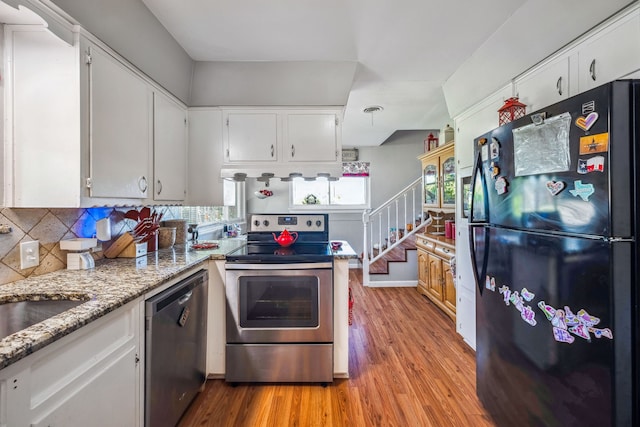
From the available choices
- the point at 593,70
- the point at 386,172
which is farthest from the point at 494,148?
the point at 386,172

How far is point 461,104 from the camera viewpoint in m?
2.53

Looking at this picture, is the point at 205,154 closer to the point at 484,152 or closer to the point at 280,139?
the point at 280,139

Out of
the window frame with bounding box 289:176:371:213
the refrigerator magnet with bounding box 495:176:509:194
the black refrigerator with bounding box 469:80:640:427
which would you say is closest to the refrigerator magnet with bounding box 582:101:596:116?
the black refrigerator with bounding box 469:80:640:427

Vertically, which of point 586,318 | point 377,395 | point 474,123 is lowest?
point 377,395

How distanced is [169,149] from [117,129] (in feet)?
1.87

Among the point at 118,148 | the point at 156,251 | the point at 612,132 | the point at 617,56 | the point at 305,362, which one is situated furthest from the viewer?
the point at 156,251

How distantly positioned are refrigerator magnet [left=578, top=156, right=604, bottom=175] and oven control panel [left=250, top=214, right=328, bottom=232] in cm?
168

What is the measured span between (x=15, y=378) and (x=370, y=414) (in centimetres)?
168

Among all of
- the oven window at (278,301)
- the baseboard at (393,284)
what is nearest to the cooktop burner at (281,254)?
the oven window at (278,301)

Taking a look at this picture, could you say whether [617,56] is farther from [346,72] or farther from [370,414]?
[370,414]

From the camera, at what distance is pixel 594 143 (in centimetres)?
100

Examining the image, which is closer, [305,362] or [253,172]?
[305,362]

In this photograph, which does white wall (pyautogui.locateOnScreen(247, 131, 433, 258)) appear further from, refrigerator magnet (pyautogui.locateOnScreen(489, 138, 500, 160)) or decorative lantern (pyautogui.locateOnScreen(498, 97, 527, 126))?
refrigerator magnet (pyautogui.locateOnScreen(489, 138, 500, 160))

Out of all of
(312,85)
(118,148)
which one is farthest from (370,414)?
(312,85)
